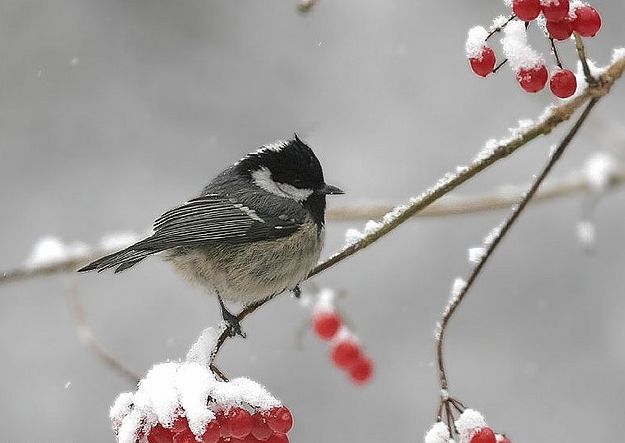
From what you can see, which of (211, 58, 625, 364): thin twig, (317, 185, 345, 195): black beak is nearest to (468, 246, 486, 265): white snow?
(211, 58, 625, 364): thin twig

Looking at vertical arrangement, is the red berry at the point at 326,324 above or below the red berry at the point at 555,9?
below

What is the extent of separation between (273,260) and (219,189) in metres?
0.29

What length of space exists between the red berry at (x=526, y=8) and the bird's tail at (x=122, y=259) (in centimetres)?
117

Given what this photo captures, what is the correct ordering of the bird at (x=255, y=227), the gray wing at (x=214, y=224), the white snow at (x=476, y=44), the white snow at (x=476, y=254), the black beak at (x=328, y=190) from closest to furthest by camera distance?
the white snow at (x=476, y=254) → the white snow at (x=476, y=44) → the gray wing at (x=214, y=224) → the bird at (x=255, y=227) → the black beak at (x=328, y=190)

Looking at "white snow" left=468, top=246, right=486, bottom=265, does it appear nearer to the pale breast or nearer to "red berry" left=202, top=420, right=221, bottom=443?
"red berry" left=202, top=420, right=221, bottom=443

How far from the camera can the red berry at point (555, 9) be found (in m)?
1.60

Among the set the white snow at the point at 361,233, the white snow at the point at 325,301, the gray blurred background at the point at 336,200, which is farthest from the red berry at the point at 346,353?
the gray blurred background at the point at 336,200

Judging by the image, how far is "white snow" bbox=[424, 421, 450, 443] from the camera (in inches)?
60.2

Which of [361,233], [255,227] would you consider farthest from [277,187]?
[361,233]

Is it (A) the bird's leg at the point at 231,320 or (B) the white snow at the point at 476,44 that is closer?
(B) the white snow at the point at 476,44

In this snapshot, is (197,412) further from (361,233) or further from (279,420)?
(361,233)

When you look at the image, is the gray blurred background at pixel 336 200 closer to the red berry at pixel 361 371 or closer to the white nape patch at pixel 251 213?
the red berry at pixel 361 371

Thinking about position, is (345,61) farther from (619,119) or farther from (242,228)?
(242,228)

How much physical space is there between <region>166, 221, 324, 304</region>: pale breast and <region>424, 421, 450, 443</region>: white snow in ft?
3.84
